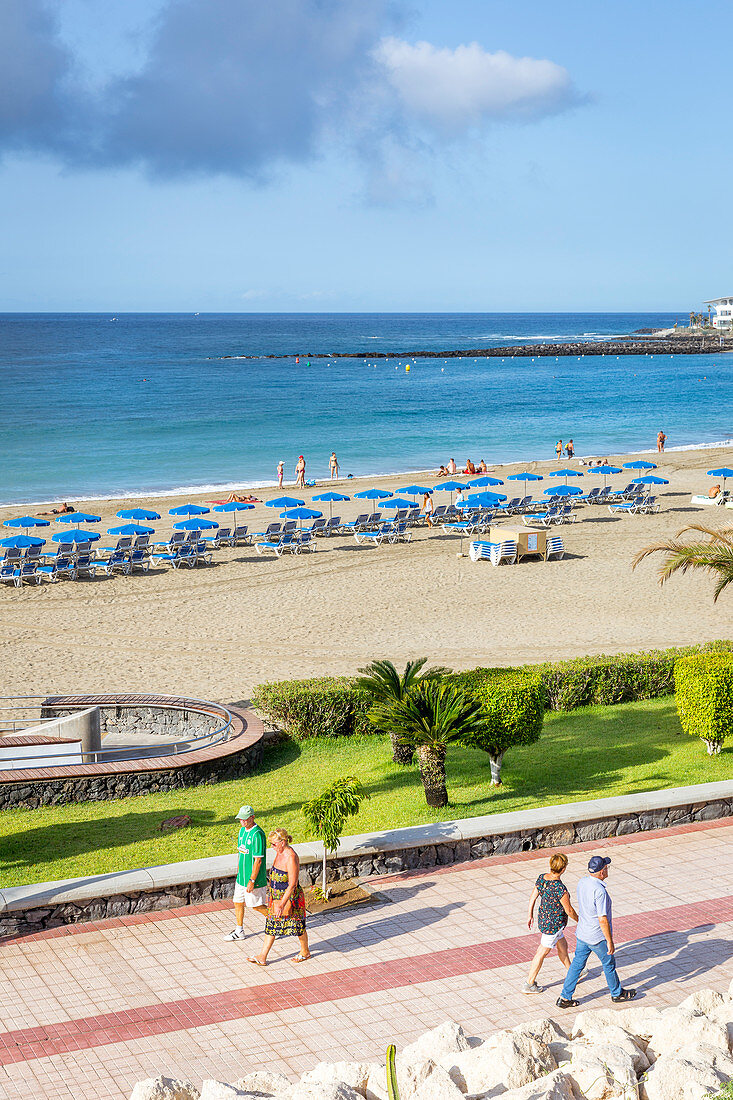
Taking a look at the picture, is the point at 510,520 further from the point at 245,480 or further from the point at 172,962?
the point at 172,962

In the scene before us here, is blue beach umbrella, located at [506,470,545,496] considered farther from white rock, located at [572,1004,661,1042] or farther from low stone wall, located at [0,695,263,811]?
white rock, located at [572,1004,661,1042]

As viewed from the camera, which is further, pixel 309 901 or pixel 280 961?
pixel 309 901

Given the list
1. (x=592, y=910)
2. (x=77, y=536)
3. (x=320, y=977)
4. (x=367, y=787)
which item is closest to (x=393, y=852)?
(x=320, y=977)

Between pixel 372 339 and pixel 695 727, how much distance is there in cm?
18027

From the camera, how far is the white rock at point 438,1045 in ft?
19.6

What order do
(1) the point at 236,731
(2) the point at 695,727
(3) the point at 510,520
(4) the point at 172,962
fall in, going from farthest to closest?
(3) the point at 510,520, (1) the point at 236,731, (2) the point at 695,727, (4) the point at 172,962

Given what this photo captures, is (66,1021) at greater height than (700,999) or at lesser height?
lesser

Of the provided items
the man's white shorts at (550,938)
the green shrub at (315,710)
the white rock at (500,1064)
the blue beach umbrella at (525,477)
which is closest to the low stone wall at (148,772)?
the green shrub at (315,710)

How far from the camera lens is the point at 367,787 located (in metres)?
12.0

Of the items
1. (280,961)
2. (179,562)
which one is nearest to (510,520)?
(179,562)

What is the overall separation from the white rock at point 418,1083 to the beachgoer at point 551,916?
1.86 metres

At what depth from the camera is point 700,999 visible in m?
6.33

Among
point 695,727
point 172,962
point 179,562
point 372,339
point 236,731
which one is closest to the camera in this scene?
point 172,962

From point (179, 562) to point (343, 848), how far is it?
19.6 metres
